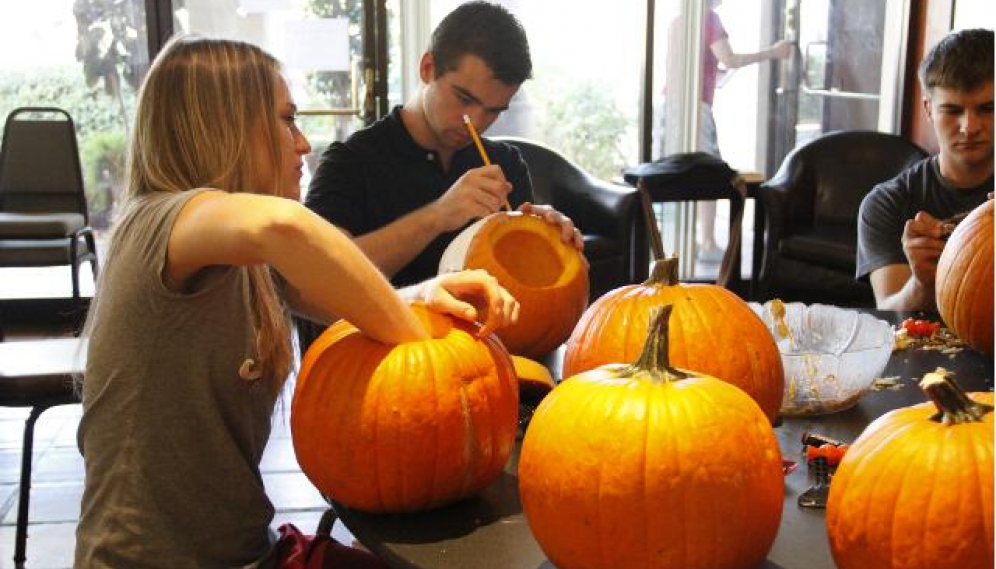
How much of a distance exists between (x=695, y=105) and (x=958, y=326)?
3.94 metres

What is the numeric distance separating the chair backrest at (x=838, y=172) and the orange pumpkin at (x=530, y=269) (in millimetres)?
2878

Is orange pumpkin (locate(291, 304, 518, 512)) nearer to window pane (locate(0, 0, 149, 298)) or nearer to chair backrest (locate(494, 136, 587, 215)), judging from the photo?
chair backrest (locate(494, 136, 587, 215))

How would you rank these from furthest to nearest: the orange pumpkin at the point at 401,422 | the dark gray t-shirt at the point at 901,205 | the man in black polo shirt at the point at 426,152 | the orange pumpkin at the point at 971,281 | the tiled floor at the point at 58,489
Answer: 1. the tiled floor at the point at 58,489
2. the dark gray t-shirt at the point at 901,205
3. the man in black polo shirt at the point at 426,152
4. the orange pumpkin at the point at 971,281
5. the orange pumpkin at the point at 401,422

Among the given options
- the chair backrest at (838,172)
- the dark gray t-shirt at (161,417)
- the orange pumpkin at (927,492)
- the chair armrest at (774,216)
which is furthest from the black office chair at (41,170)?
the orange pumpkin at (927,492)

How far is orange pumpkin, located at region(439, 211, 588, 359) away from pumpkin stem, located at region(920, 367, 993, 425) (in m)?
0.84

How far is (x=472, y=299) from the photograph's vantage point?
1261mm

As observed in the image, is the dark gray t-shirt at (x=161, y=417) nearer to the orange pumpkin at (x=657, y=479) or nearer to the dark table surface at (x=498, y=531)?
the dark table surface at (x=498, y=531)

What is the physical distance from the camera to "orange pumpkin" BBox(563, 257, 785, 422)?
46.9 inches

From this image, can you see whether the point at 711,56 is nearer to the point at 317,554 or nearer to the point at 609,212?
the point at 609,212

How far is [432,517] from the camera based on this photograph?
1.07 metres

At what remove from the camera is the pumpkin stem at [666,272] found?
127 centimetres

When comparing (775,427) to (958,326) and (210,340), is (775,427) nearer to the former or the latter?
(958,326)

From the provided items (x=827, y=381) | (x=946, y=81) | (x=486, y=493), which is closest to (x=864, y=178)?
(x=946, y=81)

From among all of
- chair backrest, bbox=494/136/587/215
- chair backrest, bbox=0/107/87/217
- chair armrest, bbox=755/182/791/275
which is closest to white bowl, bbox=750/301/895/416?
chair armrest, bbox=755/182/791/275
